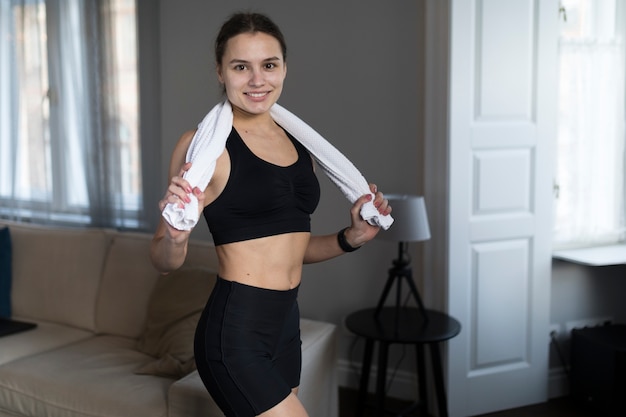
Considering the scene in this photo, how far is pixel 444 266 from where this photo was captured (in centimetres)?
293

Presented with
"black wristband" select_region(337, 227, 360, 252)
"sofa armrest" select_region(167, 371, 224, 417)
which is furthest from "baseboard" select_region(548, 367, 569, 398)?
"black wristband" select_region(337, 227, 360, 252)

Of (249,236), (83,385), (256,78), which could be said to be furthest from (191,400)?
(256,78)

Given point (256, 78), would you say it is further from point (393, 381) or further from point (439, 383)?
point (393, 381)

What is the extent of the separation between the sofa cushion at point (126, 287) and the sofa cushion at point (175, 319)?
5.6 inches

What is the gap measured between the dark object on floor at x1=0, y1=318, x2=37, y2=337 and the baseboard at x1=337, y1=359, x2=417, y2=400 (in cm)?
147

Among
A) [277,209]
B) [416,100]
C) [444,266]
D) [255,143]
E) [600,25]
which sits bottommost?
[444,266]

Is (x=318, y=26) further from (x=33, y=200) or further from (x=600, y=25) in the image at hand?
(x=33, y=200)

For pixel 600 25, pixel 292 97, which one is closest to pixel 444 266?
pixel 292 97

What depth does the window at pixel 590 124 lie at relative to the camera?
313 centimetres

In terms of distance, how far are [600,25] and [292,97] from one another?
149cm

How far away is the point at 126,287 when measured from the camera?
3045mm

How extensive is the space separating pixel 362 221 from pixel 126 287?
173 centimetres

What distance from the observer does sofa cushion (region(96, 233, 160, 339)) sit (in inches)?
118

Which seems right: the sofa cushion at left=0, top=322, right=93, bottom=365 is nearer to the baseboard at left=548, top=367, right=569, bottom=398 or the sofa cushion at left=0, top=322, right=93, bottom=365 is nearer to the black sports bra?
the black sports bra
